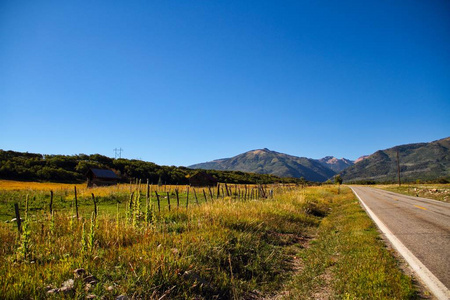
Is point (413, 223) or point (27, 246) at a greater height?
point (27, 246)

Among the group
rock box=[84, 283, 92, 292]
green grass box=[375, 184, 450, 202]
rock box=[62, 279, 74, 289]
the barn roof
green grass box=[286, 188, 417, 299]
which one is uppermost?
the barn roof

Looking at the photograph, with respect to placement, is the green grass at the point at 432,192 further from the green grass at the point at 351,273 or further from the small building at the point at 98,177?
the small building at the point at 98,177

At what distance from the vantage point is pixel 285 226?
32.4 ft

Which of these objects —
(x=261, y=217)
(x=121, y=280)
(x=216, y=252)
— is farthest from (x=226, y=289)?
(x=261, y=217)

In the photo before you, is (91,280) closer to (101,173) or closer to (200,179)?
(101,173)

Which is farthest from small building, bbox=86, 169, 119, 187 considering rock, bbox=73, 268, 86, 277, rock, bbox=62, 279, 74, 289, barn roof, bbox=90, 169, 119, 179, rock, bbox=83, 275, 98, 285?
rock, bbox=62, 279, 74, 289

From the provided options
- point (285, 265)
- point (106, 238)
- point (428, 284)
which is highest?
point (106, 238)

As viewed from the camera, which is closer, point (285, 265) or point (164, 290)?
point (164, 290)

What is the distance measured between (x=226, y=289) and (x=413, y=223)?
329 inches

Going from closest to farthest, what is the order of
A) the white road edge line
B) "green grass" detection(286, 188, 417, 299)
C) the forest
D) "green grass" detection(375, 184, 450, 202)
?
1. the white road edge line
2. "green grass" detection(286, 188, 417, 299)
3. "green grass" detection(375, 184, 450, 202)
4. the forest

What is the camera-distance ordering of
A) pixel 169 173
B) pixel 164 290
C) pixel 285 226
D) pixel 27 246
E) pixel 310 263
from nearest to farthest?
pixel 164 290, pixel 27 246, pixel 310 263, pixel 285 226, pixel 169 173

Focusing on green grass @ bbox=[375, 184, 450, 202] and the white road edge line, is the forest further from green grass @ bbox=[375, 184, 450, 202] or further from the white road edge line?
the white road edge line

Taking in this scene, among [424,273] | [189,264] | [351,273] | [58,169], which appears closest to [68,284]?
[189,264]

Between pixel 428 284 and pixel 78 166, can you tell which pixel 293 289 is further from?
pixel 78 166
